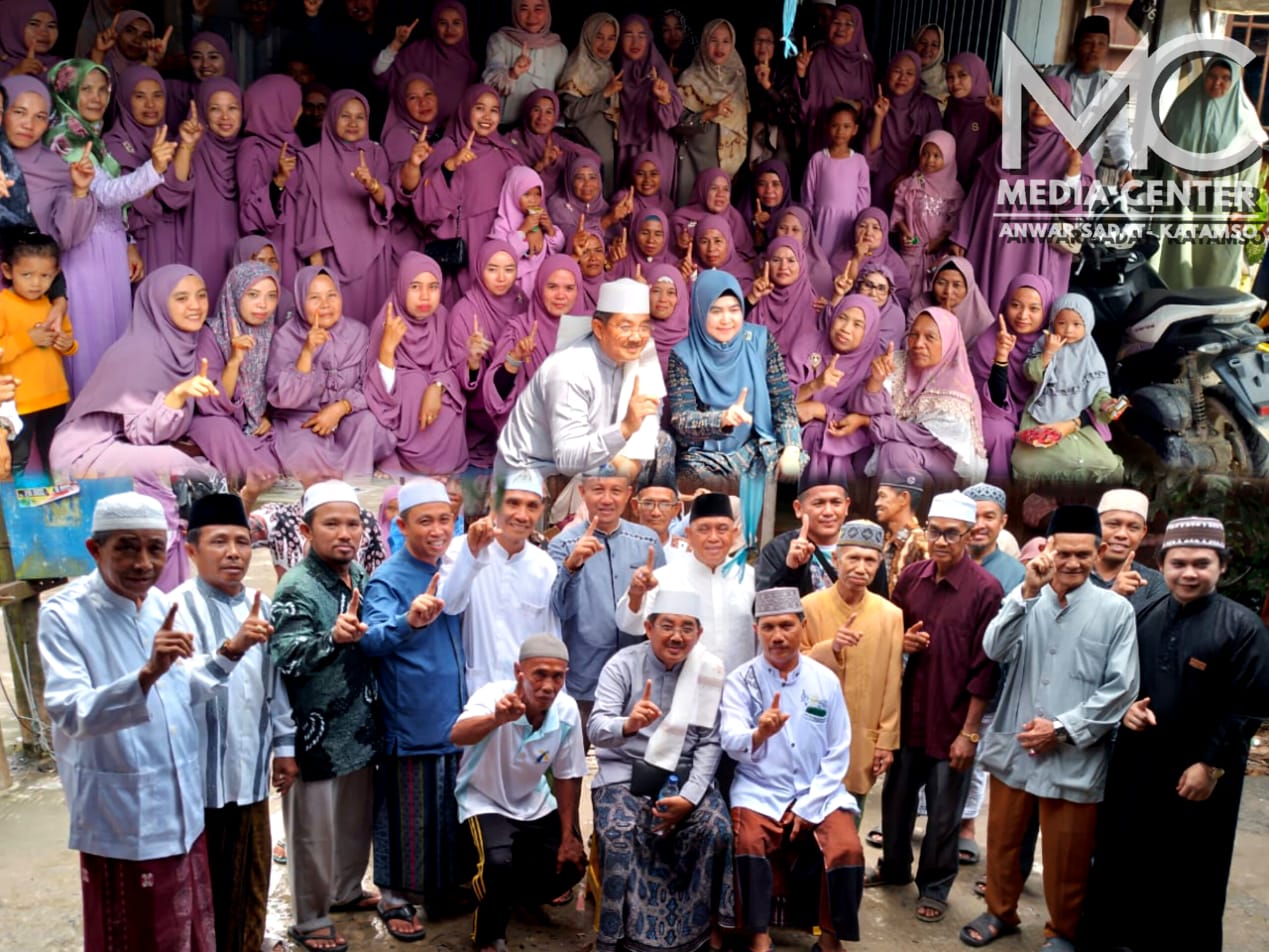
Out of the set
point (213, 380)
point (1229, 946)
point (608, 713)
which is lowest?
point (1229, 946)

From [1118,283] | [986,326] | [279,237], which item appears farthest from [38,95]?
[1118,283]

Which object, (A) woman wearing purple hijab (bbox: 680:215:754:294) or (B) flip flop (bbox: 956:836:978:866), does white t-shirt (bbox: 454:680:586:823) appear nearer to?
(B) flip flop (bbox: 956:836:978:866)

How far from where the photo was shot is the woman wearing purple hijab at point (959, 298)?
6.54 metres

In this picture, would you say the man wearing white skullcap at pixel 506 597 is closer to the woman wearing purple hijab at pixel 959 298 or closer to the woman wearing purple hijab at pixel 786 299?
the woman wearing purple hijab at pixel 786 299

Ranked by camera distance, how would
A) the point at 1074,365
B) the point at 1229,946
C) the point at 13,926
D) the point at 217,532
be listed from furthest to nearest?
the point at 1074,365, the point at 1229,946, the point at 13,926, the point at 217,532

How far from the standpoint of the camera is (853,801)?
453cm

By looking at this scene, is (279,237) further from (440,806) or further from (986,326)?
(986,326)

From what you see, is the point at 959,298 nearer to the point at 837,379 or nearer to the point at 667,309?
the point at 837,379

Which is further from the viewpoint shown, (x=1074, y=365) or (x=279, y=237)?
(x=1074, y=365)

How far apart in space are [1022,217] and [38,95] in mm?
4518

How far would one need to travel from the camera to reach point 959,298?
6562 mm

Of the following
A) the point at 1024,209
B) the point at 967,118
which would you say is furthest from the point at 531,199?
the point at 1024,209

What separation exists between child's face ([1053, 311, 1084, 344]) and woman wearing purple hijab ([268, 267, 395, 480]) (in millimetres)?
3231

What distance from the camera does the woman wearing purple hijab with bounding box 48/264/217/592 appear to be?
510 cm
